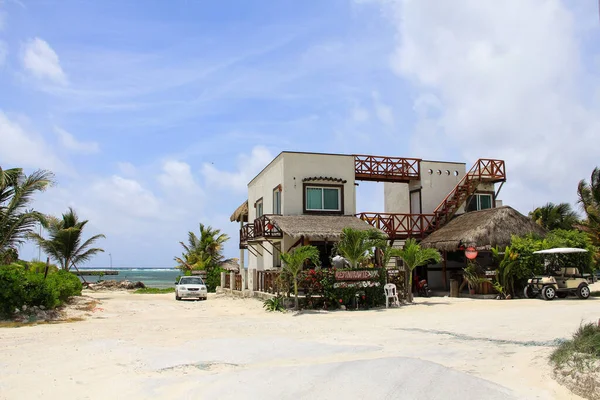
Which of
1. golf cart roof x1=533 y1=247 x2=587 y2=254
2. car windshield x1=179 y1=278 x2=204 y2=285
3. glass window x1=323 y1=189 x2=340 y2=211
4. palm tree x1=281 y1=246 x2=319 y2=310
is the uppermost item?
glass window x1=323 y1=189 x2=340 y2=211

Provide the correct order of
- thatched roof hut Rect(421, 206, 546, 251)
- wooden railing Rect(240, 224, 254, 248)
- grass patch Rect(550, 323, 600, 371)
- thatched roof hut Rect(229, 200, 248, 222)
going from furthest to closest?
1. thatched roof hut Rect(229, 200, 248, 222)
2. wooden railing Rect(240, 224, 254, 248)
3. thatched roof hut Rect(421, 206, 546, 251)
4. grass patch Rect(550, 323, 600, 371)

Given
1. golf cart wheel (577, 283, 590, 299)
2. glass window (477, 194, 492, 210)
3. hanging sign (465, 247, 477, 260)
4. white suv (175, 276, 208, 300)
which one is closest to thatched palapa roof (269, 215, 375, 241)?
hanging sign (465, 247, 477, 260)

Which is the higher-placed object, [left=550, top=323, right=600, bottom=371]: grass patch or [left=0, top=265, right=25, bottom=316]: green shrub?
[left=0, top=265, right=25, bottom=316]: green shrub

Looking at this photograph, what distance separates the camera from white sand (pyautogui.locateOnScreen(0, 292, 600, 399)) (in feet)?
21.1

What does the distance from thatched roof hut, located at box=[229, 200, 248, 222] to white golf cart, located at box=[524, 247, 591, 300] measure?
59.0 ft

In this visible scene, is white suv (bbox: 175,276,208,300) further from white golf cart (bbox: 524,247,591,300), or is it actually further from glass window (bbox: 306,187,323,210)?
white golf cart (bbox: 524,247,591,300)

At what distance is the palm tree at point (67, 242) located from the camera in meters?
30.7

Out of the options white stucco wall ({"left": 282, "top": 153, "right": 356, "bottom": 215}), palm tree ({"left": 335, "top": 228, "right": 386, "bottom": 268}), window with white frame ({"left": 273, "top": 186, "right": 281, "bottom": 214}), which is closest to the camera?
palm tree ({"left": 335, "top": 228, "right": 386, "bottom": 268})

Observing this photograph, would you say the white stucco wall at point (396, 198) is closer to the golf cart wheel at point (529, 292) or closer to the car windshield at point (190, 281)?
the golf cart wheel at point (529, 292)

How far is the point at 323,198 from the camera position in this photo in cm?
2556

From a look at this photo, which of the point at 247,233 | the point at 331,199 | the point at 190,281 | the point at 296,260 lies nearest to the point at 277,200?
the point at 247,233

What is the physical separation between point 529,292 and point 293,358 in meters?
14.6

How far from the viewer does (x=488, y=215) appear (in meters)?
23.8

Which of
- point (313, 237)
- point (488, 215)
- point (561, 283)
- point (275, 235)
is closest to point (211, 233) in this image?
point (275, 235)
